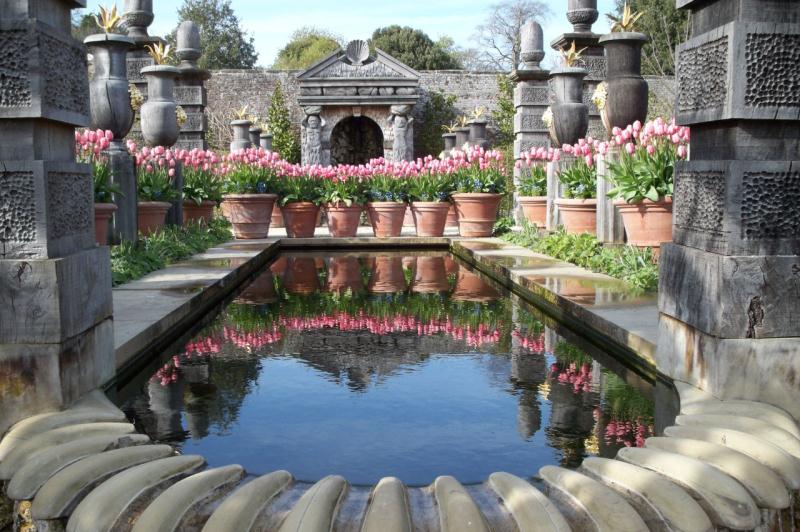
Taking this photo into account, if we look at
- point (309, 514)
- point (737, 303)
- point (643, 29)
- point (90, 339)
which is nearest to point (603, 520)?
point (309, 514)

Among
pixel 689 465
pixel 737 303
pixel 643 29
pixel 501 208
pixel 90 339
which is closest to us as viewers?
pixel 689 465

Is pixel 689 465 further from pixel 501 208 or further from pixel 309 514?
pixel 501 208

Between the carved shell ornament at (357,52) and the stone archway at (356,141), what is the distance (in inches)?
140

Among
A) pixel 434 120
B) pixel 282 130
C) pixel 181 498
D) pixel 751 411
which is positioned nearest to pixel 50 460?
pixel 181 498

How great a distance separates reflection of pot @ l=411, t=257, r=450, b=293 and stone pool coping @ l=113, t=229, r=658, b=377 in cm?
46

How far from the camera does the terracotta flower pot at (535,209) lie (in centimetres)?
1084

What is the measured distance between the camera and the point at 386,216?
1188 cm

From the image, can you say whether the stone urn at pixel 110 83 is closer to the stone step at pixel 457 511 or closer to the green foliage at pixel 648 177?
the green foliage at pixel 648 177

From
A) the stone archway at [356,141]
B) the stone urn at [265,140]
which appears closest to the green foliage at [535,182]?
the stone urn at [265,140]

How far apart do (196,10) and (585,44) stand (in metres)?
37.9

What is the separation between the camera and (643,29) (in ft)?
103

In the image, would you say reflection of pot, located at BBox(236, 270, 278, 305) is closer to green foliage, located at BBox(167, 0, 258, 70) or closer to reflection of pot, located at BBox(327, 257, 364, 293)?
reflection of pot, located at BBox(327, 257, 364, 293)

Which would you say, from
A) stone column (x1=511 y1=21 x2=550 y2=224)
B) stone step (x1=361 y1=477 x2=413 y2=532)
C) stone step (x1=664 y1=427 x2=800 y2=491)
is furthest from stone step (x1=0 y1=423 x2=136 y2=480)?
stone column (x1=511 y1=21 x2=550 y2=224)

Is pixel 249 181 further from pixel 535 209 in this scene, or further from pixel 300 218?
pixel 535 209
